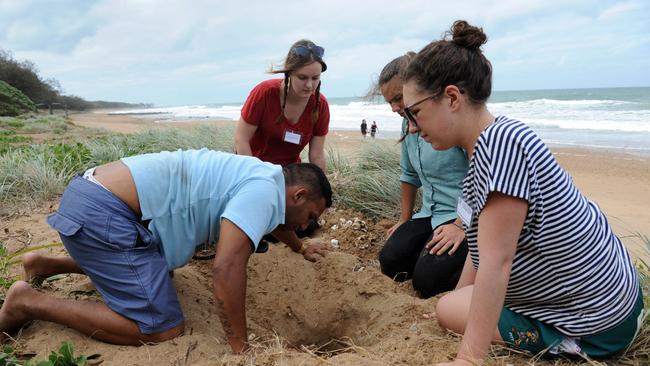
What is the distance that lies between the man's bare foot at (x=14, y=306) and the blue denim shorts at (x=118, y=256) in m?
0.25

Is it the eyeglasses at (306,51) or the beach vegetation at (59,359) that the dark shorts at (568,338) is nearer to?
the beach vegetation at (59,359)

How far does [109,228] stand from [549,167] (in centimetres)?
179

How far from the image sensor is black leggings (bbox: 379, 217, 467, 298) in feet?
9.75

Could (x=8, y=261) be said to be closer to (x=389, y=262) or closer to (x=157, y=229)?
(x=157, y=229)

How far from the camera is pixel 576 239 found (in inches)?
67.4

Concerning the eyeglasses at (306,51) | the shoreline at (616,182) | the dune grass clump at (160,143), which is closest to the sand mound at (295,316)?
the eyeglasses at (306,51)

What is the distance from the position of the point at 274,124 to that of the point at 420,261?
5.35ft

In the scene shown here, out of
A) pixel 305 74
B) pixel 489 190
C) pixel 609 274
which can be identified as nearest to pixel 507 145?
pixel 489 190

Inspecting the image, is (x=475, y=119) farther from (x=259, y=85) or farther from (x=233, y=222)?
(x=259, y=85)

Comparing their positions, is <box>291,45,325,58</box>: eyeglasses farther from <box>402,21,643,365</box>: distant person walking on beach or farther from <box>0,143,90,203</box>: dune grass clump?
<box>0,143,90,203</box>: dune grass clump

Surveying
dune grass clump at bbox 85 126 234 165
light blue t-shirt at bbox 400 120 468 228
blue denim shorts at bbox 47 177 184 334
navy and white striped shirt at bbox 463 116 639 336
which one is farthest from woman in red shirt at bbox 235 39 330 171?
dune grass clump at bbox 85 126 234 165

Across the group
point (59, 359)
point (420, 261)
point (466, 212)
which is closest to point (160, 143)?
point (420, 261)

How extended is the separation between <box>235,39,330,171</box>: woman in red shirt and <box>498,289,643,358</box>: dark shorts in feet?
7.70

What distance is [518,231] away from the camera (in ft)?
5.22
